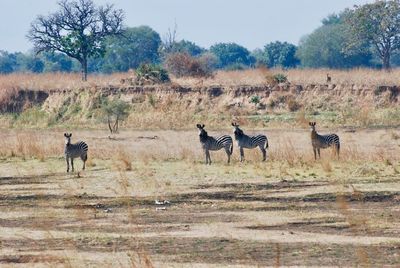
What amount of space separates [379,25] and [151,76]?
26.1 metres

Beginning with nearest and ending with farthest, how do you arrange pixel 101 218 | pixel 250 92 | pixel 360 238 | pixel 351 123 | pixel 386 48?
1. pixel 360 238
2. pixel 101 218
3. pixel 351 123
4. pixel 250 92
5. pixel 386 48

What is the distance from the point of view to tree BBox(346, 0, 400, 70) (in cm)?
7775

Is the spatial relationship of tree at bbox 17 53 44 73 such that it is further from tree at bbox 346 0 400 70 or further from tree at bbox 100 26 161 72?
tree at bbox 346 0 400 70

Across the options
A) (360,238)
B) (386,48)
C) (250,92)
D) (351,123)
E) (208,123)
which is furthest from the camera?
(386,48)

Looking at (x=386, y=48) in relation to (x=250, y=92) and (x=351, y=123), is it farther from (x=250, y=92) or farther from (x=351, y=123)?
(x=351, y=123)

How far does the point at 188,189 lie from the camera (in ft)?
78.3

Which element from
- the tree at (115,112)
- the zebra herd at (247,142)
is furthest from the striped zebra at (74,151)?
the tree at (115,112)

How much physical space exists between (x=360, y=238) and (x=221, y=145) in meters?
14.9

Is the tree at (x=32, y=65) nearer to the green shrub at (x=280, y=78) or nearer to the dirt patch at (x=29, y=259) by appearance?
the green shrub at (x=280, y=78)

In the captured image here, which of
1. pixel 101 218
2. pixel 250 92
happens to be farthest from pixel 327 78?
pixel 101 218

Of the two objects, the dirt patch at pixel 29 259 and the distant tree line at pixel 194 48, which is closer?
the dirt patch at pixel 29 259

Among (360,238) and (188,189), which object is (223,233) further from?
(188,189)

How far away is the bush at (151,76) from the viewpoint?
2190 inches

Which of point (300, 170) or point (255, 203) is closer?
point (255, 203)
